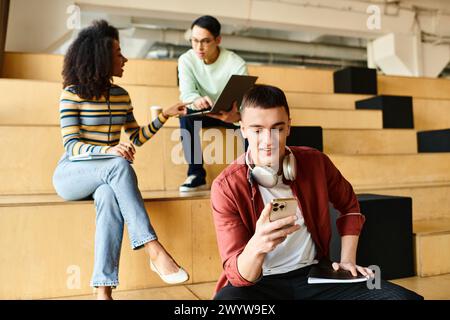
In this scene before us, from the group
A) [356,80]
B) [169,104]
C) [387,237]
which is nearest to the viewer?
[387,237]

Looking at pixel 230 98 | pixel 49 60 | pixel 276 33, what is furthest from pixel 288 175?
pixel 276 33

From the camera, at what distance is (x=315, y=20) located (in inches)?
181

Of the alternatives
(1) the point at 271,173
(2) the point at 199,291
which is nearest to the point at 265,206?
(1) the point at 271,173

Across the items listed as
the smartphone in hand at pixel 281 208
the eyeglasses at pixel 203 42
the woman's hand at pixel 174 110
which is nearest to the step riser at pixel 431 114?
the eyeglasses at pixel 203 42

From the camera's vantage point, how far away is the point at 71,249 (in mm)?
1572

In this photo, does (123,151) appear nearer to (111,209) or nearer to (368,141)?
(111,209)

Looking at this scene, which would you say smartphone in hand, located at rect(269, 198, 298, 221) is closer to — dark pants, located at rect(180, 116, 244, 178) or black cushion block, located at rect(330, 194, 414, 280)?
black cushion block, located at rect(330, 194, 414, 280)

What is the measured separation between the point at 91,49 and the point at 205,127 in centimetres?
82

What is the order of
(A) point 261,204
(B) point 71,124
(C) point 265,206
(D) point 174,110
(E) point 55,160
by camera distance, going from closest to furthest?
(C) point 265,206, (A) point 261,204, (B) point 71,124, (D) point 174,110, (E) point 55,160

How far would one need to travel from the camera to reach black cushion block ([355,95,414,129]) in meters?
3.04

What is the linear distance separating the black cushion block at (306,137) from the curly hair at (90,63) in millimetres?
1102

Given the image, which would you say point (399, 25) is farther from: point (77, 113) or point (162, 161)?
point (77, 113)

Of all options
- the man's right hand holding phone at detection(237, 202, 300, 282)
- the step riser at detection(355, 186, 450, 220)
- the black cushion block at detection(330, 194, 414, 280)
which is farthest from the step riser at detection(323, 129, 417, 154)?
the man's right hand holding phone at detection(237, 202, 300, 282)

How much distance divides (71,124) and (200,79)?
0.93 m
